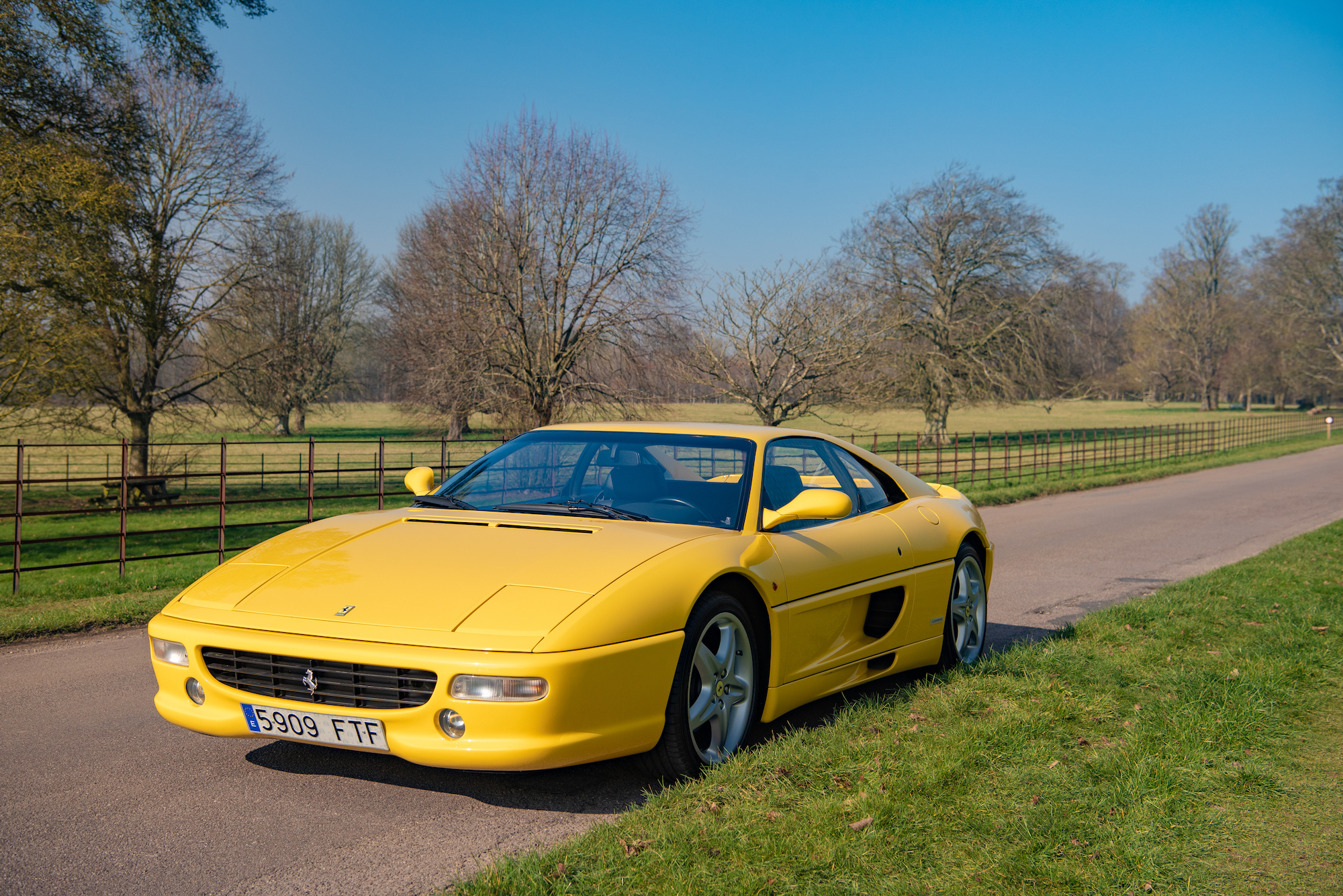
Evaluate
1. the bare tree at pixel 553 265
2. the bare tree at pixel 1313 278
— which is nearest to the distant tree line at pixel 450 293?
the bare tree at pixel 553 265

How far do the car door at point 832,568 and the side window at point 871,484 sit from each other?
0.01 meters

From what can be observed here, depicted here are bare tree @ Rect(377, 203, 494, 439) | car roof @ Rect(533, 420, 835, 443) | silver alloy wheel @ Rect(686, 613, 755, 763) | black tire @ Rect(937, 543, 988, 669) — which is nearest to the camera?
silver alloy wheel @ Rect(686, 613, 755, 763)

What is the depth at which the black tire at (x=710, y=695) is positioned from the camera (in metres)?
3.90

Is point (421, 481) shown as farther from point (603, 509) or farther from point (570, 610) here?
point (570, 610)

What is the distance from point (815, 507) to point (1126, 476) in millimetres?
25899

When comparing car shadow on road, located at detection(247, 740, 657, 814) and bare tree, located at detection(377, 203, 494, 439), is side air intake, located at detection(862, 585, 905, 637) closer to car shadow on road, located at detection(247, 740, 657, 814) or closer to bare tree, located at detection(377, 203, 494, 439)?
car shadow on road, located at detection(247, 740, 657, 814)

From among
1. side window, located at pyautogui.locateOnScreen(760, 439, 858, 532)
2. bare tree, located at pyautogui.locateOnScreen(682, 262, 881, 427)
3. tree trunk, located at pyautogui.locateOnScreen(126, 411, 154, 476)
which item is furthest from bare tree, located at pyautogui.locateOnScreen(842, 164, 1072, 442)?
side window, located at pyautogui.locateOnScreen(760, 439, 858, 532)

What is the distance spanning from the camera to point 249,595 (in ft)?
13.1

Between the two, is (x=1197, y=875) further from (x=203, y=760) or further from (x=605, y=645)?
(x=203, y=760)

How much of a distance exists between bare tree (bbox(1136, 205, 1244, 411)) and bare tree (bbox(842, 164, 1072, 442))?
177ft

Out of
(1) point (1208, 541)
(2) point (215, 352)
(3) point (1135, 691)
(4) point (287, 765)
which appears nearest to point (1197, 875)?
(3) point (1135, 691)

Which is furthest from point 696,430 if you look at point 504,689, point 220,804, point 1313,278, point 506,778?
point 1313,278

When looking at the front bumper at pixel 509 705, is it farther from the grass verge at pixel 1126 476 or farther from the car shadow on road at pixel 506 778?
the grass verge at pixel 1126 476

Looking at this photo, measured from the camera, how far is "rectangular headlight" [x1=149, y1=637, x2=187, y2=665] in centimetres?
389
